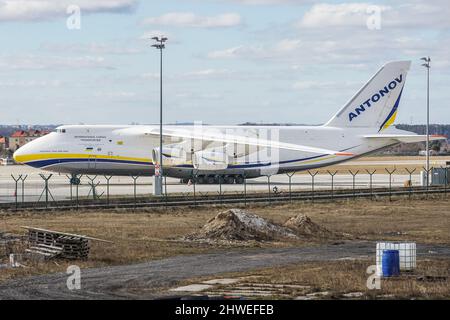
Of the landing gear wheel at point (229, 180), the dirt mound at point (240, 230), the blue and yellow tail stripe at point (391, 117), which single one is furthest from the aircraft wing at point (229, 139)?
the dirt mound at point (240, 230)

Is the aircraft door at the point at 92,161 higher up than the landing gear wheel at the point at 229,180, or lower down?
higher up

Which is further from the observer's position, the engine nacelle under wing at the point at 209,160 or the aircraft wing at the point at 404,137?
the aircraft wing at the point at 404,137

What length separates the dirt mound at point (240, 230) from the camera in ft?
130

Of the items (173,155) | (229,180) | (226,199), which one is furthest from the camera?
(229,180)

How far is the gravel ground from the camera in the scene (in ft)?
82.6

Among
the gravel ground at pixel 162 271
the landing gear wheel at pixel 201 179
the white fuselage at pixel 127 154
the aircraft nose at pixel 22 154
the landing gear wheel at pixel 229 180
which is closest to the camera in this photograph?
the gravel ground at pixel 162 271

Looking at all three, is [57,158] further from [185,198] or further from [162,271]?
[162,271]

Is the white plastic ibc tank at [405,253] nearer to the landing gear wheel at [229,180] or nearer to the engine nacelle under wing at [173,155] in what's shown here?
the engine nacelle under wing at [173,155]

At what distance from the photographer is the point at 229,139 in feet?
247

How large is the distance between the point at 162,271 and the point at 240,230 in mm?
10344

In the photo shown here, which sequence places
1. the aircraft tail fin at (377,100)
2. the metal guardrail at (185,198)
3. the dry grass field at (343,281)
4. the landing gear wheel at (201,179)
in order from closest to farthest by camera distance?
the dry grass field at (343,281), the metal guardrail at (185,198), the landing gear wheel at (201,179), the aircraft tail fin at (377,100)

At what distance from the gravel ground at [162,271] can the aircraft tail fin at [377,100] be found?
41.3m

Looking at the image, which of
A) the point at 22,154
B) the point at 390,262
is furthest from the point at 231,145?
the point at 390,262
